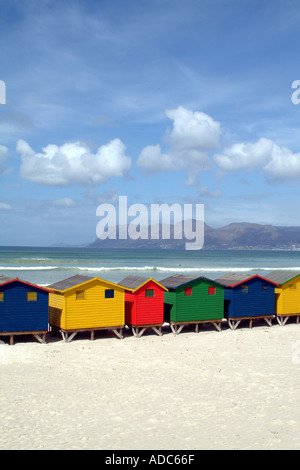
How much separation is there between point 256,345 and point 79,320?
833 centimetres

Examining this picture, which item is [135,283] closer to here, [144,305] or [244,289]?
[144,305]

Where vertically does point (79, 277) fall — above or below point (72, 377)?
above

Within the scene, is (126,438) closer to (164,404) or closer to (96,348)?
(164,404)

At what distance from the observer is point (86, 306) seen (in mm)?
21672

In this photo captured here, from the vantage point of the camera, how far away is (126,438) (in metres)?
10.8

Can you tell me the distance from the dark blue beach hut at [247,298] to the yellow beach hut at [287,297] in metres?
0.64

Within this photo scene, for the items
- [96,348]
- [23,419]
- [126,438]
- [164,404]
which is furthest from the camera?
[96,348]

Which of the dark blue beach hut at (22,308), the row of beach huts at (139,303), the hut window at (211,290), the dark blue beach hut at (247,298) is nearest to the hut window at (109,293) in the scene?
the row of beach huts at (139,303)

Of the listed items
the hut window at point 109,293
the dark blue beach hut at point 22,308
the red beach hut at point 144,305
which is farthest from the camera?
the red beach hut at point 144,305

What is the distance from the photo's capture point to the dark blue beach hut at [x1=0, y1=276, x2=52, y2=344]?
20.1 meters

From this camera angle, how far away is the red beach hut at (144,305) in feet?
75.1

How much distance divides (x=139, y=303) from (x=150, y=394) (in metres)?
8.87

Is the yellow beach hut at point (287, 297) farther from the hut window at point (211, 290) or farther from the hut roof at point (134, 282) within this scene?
the hut roof at point (134, 282)
